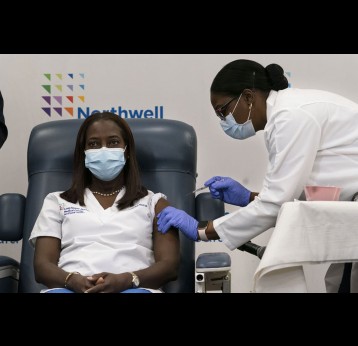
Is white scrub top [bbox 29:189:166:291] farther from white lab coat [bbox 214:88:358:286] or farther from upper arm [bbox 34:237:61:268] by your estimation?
white lab coat [bbox 214:88:358:286]

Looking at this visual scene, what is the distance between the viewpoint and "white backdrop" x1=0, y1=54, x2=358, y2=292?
3.04 m

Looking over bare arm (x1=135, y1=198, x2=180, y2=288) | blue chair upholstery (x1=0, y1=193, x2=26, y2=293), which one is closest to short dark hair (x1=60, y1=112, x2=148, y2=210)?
bare arm (x1=135, y1=198, x2=180, y2=288)

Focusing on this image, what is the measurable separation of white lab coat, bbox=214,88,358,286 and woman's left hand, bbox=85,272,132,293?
358 millimetres

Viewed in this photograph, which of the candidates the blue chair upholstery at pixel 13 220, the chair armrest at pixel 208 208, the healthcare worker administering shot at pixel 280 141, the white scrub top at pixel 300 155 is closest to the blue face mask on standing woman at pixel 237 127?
the healthcare worker administering shot at pixel 280 141

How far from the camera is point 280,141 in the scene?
1999mm

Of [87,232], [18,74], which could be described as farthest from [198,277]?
[18,74]

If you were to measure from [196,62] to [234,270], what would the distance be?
106 centimetres

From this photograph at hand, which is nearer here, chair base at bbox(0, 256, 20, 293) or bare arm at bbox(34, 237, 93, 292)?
bare arm at bbox(34, 237, 93, 292)

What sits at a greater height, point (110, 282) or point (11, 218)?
point (11, 218)

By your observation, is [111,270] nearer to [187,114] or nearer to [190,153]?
[190,153]

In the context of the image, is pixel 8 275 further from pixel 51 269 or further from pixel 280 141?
pixel 280 141

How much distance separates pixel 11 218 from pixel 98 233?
16.9 inches

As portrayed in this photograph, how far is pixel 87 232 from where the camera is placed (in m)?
2.20

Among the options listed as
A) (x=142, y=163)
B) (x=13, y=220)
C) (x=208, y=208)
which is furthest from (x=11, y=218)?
(x=208, y=208)
